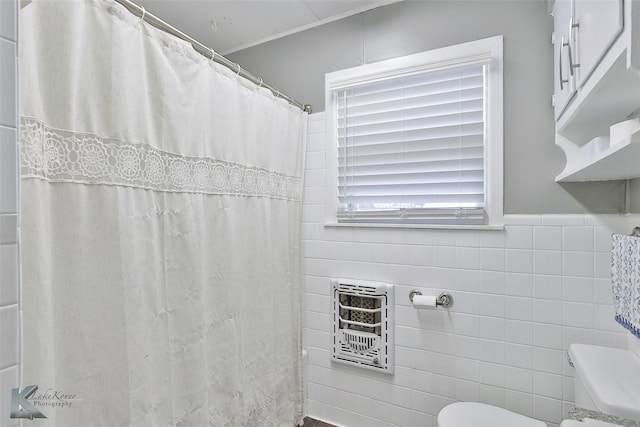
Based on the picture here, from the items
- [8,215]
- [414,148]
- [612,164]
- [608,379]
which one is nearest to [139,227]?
[8,215]

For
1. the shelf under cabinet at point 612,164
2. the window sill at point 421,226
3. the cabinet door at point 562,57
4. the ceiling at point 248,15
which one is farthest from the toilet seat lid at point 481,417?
the ceiling at point 248,15

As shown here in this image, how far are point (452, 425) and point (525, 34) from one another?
5.71ft

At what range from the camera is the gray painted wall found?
147 cm

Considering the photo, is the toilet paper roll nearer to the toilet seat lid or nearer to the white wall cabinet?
the toilet seat lid

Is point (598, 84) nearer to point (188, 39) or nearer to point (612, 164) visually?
point (612, 164)

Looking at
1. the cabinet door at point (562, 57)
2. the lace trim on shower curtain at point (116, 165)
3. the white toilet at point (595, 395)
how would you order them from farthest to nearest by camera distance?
the cabinet door at point (562, 57)
the white toilet at point (595, 395)
the lace trim on shower curtain at point (116, 165)

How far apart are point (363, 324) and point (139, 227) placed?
4.11 ft

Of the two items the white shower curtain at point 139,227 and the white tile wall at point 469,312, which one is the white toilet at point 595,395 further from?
the white shower curtain at point 139,227

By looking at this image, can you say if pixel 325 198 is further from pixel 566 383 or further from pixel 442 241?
pixel 566 383

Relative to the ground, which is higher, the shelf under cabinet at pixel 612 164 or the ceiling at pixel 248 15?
the ceiling at pixel 248 15

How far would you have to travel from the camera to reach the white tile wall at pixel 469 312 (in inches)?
56.9

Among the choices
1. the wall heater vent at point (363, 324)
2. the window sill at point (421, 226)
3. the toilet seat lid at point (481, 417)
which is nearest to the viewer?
the toilet seat lid at point (481, 417)

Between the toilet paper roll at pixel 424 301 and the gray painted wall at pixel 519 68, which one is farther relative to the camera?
the toilet paper roll at pixel 424 301

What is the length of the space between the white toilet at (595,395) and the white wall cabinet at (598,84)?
68cm
